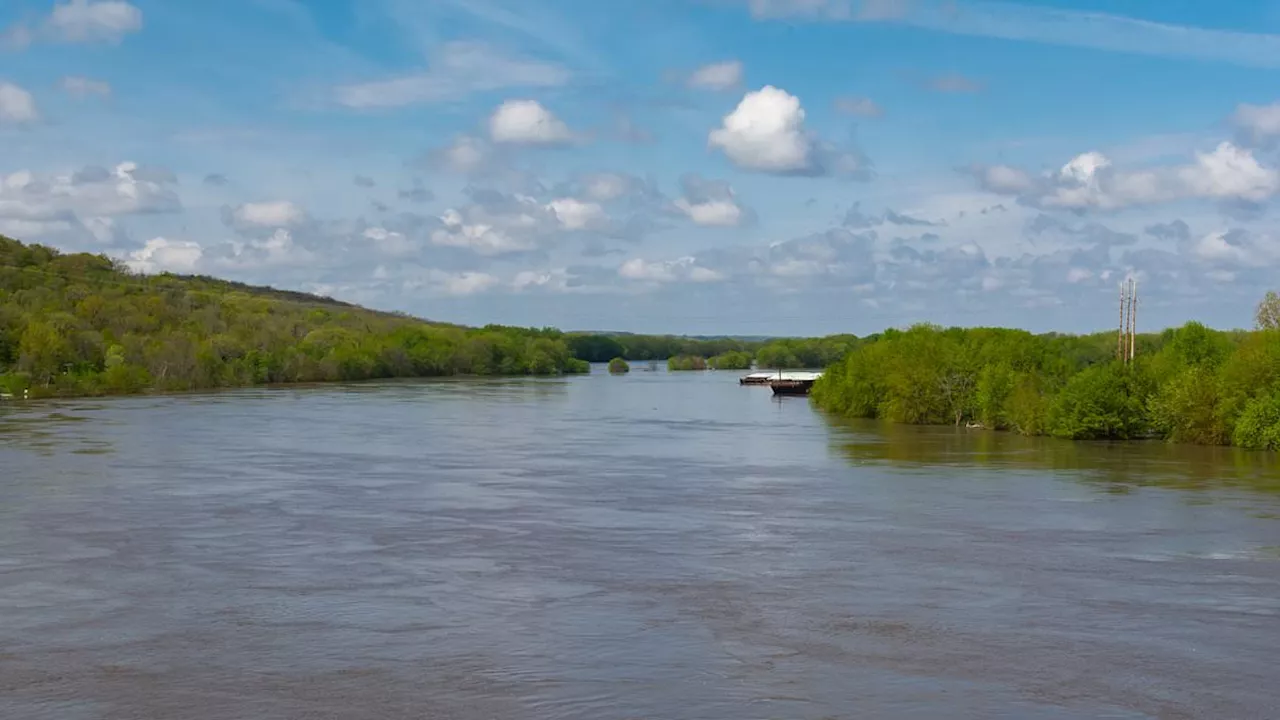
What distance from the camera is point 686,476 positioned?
34.2 metres

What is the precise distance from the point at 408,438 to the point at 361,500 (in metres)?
18.5

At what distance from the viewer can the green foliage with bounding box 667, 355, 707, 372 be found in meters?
185

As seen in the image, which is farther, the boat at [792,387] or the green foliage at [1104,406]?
the boat at [792,387]

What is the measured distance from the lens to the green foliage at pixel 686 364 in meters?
185

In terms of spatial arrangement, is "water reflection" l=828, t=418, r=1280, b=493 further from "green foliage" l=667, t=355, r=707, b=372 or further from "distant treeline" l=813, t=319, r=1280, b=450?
"green foliage" l=667, t=355, r=707, b=372

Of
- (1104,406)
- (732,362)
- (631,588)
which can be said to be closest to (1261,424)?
(1104,406)

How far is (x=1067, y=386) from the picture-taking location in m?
50.5

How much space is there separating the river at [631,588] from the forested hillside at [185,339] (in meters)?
48.4

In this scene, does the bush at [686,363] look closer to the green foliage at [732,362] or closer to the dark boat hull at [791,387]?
the green foliage at [732,362]

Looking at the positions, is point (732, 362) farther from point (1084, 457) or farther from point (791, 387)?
point (1084, 457)

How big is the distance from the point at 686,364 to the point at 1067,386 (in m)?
137

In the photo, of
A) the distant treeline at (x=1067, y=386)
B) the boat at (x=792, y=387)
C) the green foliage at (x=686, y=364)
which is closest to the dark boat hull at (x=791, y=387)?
the boat at (x=792, y=387)

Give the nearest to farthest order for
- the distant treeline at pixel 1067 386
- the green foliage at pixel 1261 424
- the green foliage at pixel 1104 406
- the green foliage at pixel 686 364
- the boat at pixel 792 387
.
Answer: the green foliage at pixel 1261 424
the distant treeline at pixel 1067 386
the green foliage at pixel 1104 406
the boat at pixel 792 387
the green foliage at pixel 686 364

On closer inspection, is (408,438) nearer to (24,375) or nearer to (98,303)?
(24,375)
